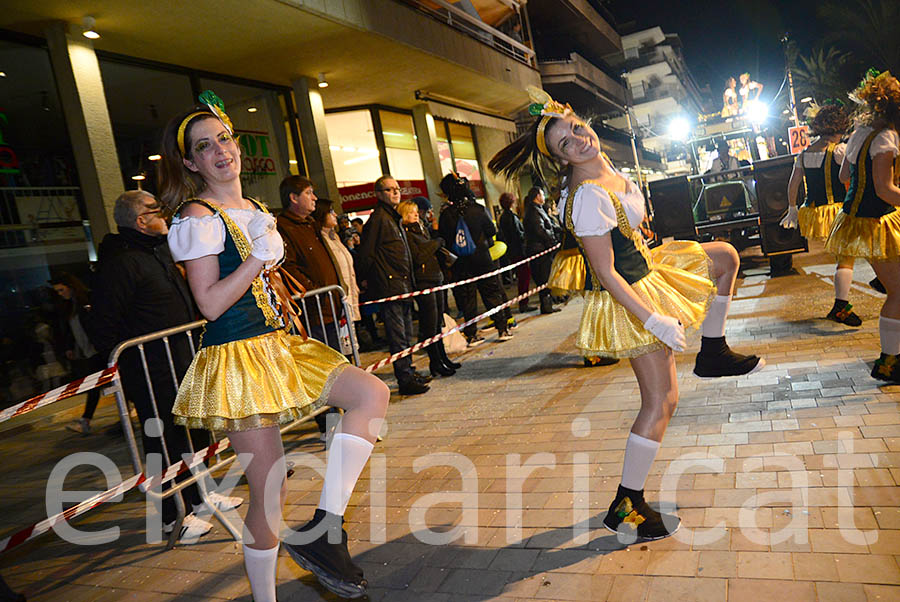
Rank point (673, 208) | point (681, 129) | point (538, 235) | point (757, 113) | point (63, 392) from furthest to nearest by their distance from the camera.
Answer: point (757, 113)
point (681, 129)
point (673, 208)
point (538, 235)
point (63, 392)

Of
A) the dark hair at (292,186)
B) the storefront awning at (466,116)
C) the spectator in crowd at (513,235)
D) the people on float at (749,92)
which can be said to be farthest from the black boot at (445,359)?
the people on float at (749,92)

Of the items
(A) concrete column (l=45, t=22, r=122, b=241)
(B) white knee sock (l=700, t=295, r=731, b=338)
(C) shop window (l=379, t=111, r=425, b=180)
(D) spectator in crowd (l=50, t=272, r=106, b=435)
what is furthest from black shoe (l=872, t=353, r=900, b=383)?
(C) shop window (l=379, t=111, r=425, b=180)

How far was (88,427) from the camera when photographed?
A: 24.6ft

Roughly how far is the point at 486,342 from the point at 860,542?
254 inches

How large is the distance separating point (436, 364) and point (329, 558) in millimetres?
4836

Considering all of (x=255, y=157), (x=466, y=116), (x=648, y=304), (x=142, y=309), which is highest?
(x=466, y=116)

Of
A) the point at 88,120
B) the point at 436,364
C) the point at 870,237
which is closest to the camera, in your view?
the point at 870,237

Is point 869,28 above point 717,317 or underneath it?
above

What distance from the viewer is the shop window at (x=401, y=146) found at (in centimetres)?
1620

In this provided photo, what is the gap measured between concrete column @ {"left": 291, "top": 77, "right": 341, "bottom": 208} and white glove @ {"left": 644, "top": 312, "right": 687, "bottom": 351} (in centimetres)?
1085

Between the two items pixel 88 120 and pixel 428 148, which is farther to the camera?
pixel 428 148

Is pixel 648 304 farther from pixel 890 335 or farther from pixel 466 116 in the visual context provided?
pixel 466 116

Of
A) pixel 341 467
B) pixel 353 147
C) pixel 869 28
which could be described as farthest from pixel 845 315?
pixel 869 28

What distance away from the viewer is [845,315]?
238 inches
